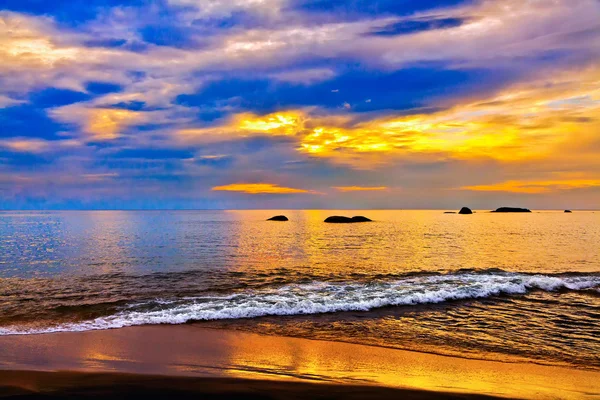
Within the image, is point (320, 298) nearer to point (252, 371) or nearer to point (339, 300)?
point (339, 300)

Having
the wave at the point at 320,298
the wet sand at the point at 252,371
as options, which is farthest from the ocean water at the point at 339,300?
the wet sand at the point at 252,371

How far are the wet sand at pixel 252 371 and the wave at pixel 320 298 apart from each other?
92.4 inches

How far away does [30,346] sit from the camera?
11.0 m

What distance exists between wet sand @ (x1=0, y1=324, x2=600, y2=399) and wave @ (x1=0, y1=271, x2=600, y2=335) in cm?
235

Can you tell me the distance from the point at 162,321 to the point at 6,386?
21.8 feet

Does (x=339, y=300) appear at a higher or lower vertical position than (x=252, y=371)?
lower

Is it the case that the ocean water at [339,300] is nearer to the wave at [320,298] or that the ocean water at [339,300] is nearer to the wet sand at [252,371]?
the wave at [320,298]

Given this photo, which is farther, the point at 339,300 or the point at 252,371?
the point at 339,300

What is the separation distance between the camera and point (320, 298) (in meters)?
18.0

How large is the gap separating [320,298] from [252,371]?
30.6 feet

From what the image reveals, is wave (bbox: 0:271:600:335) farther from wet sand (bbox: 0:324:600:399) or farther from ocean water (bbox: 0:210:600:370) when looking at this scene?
wet sand (bbox: 0:324:600:399)

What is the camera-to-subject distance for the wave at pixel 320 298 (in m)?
14.6

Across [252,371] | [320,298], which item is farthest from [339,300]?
[252,371]

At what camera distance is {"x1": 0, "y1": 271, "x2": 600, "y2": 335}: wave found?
14.6 metres
